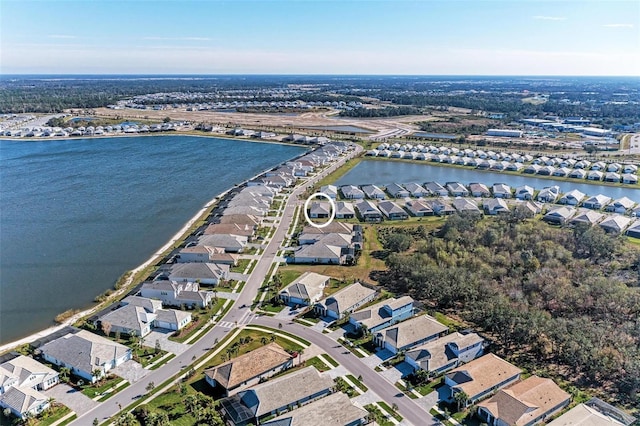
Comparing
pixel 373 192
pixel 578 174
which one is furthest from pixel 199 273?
pixel 578 174

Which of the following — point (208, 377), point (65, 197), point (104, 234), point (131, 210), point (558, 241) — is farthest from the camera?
point (65, 197)

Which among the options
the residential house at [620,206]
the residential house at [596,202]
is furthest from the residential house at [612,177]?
the residential house at [620,206]

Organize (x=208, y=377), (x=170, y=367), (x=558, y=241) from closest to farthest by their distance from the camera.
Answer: (x=208, y=377) → (x=170, y=367) → (x=558, y=241)

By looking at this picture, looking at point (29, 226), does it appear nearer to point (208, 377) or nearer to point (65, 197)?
point (65, 197)

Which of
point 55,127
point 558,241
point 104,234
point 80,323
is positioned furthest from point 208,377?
point 55,127

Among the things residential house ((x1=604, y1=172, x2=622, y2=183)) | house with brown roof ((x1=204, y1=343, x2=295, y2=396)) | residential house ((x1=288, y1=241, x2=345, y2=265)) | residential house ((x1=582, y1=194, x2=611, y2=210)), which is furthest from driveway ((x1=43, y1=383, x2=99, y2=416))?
residential house ((x1=604, y1=172, x2=622, y2=183))

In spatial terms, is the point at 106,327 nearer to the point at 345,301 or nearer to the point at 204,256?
the point at 204,256

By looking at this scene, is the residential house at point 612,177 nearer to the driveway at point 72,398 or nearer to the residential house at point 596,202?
the residential house at point 596,202
